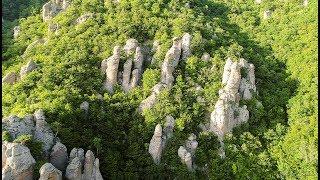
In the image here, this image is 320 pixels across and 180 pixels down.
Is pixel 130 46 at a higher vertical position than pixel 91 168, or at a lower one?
lower

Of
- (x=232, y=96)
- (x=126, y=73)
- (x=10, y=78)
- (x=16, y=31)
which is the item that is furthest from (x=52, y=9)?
(x=232, y=96)

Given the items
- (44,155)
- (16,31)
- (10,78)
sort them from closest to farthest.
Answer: (44,155)
(10,78)
(16,31)

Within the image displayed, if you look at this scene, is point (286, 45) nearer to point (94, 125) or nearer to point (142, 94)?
point (142, 94)

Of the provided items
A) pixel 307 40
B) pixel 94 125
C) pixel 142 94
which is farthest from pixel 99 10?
pixel 307 40

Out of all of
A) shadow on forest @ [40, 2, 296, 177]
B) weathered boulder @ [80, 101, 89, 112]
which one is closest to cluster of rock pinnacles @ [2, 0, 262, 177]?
weathered boulder @ [80, 101, 89, 112]

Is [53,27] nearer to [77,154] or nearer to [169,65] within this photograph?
[169,65]

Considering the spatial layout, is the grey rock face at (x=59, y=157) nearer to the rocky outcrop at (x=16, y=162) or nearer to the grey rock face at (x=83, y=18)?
the rocky outcrop at (x=16, y=162)
